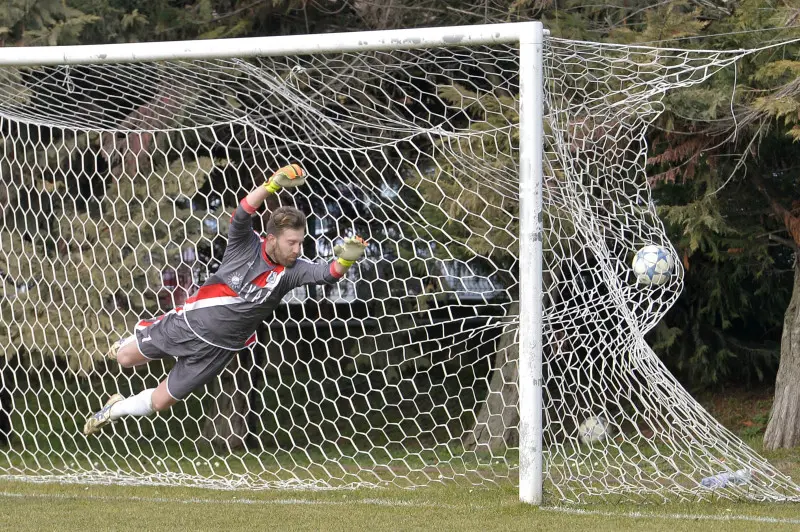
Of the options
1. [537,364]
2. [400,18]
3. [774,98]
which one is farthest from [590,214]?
[400,18]

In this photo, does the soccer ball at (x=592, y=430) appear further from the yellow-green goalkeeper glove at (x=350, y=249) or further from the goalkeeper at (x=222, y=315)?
the goalkeeper at (x=222, y=315)

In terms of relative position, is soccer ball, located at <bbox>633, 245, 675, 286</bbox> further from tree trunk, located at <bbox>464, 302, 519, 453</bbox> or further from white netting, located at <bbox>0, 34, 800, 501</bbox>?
tree trunk, located at <bbox>464, 302, 519, 453</bbox>

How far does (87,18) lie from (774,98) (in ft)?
17.6

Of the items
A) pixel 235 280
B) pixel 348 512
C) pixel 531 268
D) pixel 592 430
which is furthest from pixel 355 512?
pixel 592 430

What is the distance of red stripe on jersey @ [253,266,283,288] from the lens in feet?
19.7

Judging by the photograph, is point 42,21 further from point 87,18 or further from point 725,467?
point 725,467

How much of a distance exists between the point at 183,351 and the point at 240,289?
21.4 inches

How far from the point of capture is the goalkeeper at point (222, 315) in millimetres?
5930

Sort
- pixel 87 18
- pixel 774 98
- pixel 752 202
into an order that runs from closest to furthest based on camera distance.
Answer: pixel 774 98 → pixel 87 18 → pixel 752 202

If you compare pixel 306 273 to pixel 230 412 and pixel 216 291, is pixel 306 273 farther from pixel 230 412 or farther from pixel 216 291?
pixel 230 412

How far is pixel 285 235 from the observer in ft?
19.0

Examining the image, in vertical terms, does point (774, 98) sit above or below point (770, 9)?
below

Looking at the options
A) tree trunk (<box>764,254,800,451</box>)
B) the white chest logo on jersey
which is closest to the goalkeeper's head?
the white chest logo on jersey

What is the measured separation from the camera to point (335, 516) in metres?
5.50
